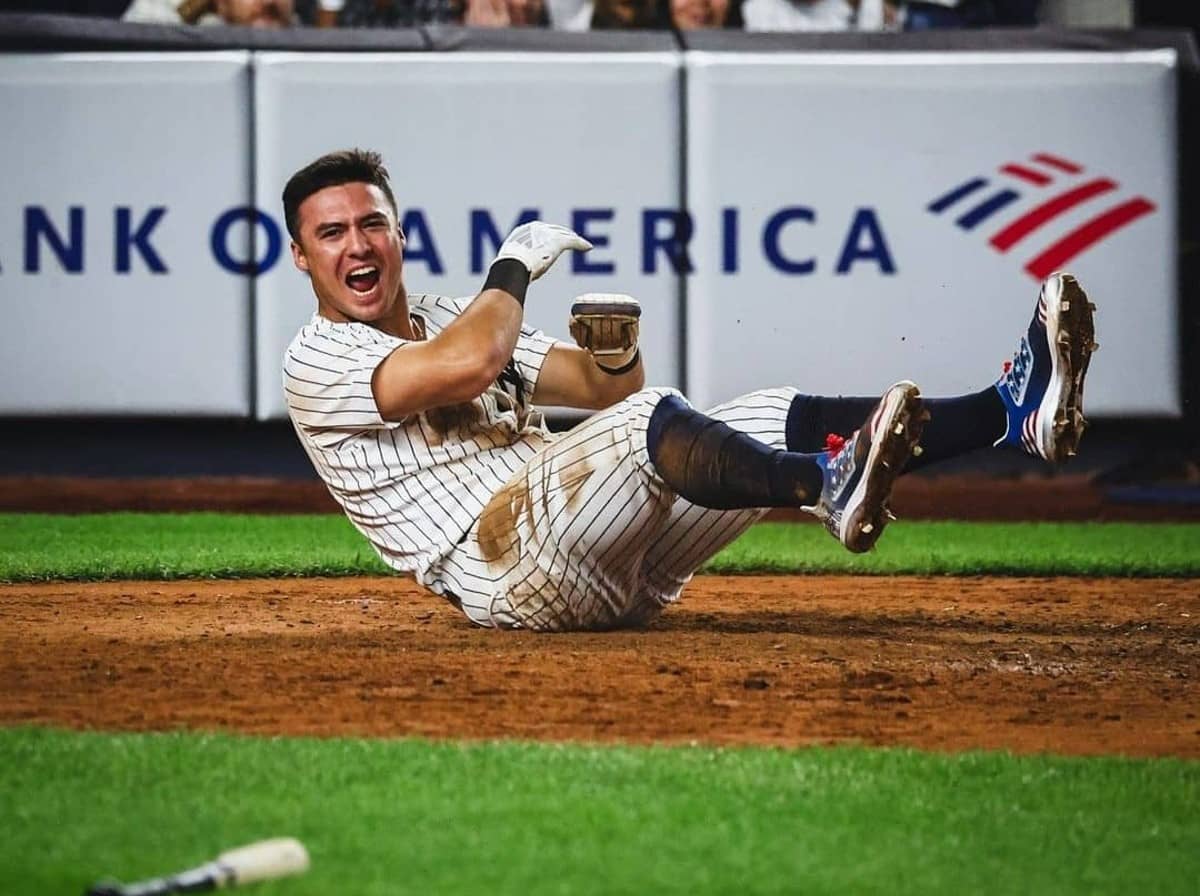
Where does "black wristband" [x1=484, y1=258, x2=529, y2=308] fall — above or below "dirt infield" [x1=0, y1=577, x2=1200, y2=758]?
above

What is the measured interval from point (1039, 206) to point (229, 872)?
24.0 feet

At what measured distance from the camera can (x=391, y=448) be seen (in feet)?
17.7

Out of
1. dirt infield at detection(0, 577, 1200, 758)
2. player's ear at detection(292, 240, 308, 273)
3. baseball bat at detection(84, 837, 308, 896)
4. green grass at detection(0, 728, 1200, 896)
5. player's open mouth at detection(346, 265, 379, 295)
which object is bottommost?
dirt infield at detection(0, 577, 1200, 758)

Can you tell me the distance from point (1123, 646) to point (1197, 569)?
2.12 meters

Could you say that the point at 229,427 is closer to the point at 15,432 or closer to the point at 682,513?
the point at 15,432

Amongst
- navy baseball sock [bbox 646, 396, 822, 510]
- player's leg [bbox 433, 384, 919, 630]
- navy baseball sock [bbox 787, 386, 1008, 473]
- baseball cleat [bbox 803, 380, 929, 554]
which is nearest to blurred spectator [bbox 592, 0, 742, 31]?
player's leg [bbox 433, 384, 919, 630]

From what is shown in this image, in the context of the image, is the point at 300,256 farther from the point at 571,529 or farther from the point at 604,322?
the point at 571,529

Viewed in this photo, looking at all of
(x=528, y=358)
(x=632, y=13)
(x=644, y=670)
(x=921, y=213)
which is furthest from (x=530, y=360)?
(x=632, y=13)

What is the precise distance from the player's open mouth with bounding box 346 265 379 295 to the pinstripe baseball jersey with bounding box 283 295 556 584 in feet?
0.33

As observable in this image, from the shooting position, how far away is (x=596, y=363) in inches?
223

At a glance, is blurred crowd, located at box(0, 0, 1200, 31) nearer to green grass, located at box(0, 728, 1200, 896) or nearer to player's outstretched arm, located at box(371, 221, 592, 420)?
player's outstretched arm, located at box(371, 221, 592, 420)

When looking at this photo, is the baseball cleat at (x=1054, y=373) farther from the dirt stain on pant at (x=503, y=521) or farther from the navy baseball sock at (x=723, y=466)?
the dirt stain on pant at (x=503, y=521)

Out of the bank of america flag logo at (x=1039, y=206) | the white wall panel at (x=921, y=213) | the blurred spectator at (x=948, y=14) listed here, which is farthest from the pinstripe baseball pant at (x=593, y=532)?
the blurred spectator at (x=948, y=14)

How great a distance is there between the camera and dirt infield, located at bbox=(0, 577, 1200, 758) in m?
4.46
